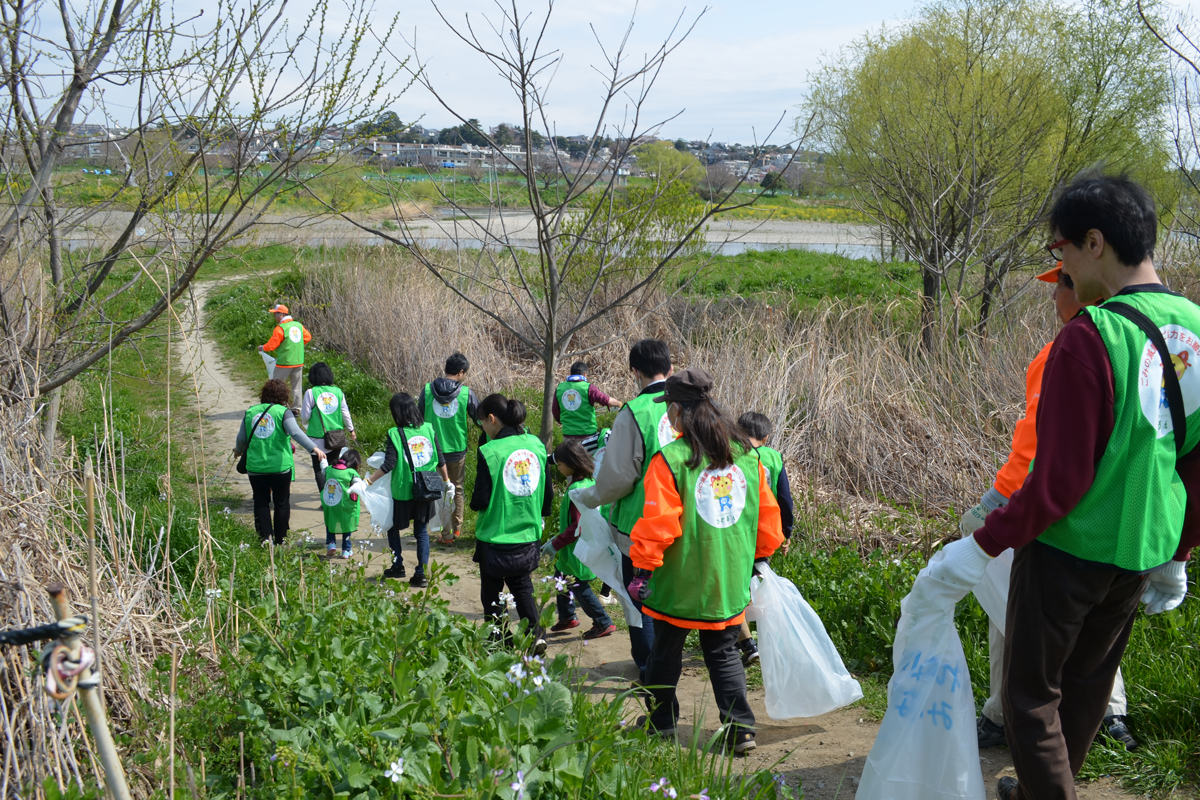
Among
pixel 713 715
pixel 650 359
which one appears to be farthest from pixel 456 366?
pixel 713 715

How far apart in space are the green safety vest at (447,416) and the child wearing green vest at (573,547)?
2068 mm

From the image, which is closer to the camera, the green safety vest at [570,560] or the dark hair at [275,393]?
the green safety vest at [570,560]

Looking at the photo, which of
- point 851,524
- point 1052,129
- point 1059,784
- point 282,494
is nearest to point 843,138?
point 1052,129

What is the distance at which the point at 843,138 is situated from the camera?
609 inches

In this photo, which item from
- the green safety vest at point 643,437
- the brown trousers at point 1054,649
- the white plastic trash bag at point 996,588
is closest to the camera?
the brown trousers at point 1054,649

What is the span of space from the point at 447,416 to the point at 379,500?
1153mm

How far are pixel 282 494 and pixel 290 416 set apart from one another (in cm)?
61

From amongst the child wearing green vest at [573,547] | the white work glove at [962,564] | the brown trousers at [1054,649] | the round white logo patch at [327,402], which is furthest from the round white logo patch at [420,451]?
the brown trousers at [1054,649]

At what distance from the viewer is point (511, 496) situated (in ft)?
14.3

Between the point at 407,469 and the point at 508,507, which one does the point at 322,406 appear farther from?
the point at 508,507

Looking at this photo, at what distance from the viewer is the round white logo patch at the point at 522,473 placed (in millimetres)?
4375

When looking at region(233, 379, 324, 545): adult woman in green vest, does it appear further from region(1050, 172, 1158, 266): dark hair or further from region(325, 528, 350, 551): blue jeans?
region(1050, 172, 1158, 266): dark hair

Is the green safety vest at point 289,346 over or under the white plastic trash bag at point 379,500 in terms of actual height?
over

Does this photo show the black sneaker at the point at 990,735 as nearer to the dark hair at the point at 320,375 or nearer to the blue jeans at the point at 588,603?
the blue jeans at the point at 588,603
